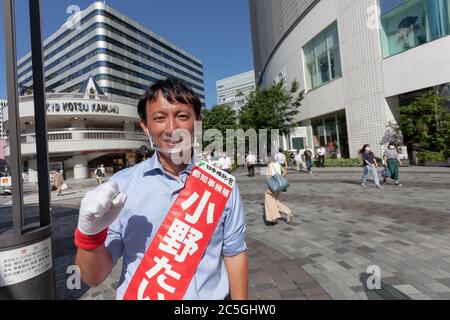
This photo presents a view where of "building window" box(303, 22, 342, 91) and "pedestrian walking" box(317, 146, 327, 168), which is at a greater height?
"building window" box(303, 22, 342, 91)

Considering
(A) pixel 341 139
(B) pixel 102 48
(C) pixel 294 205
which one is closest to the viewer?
(C) pixel 294 205

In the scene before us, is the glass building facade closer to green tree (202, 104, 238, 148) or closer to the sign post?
green tree (202, 104, 238, 148)

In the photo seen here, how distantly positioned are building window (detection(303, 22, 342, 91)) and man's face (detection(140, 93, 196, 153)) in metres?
22.4


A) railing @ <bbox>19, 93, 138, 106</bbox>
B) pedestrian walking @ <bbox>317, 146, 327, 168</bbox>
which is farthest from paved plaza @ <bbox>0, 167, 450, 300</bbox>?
railing @ <bbox>19, 93, 138, 106</bbox>

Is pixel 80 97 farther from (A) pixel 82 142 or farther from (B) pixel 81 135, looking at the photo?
(A) pixel 82 142

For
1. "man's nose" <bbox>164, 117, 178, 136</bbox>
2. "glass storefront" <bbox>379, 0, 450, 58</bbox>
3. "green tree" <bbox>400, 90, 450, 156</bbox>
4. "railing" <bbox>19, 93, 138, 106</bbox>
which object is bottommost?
"man's nose" <bbox>164, 117, 178, 136</bbox>

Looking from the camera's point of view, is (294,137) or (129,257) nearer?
(129,257)

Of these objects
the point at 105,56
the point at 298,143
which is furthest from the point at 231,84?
the point at 298,143

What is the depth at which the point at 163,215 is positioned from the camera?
158 cm

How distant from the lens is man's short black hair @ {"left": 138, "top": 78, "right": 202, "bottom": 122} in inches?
64.3
